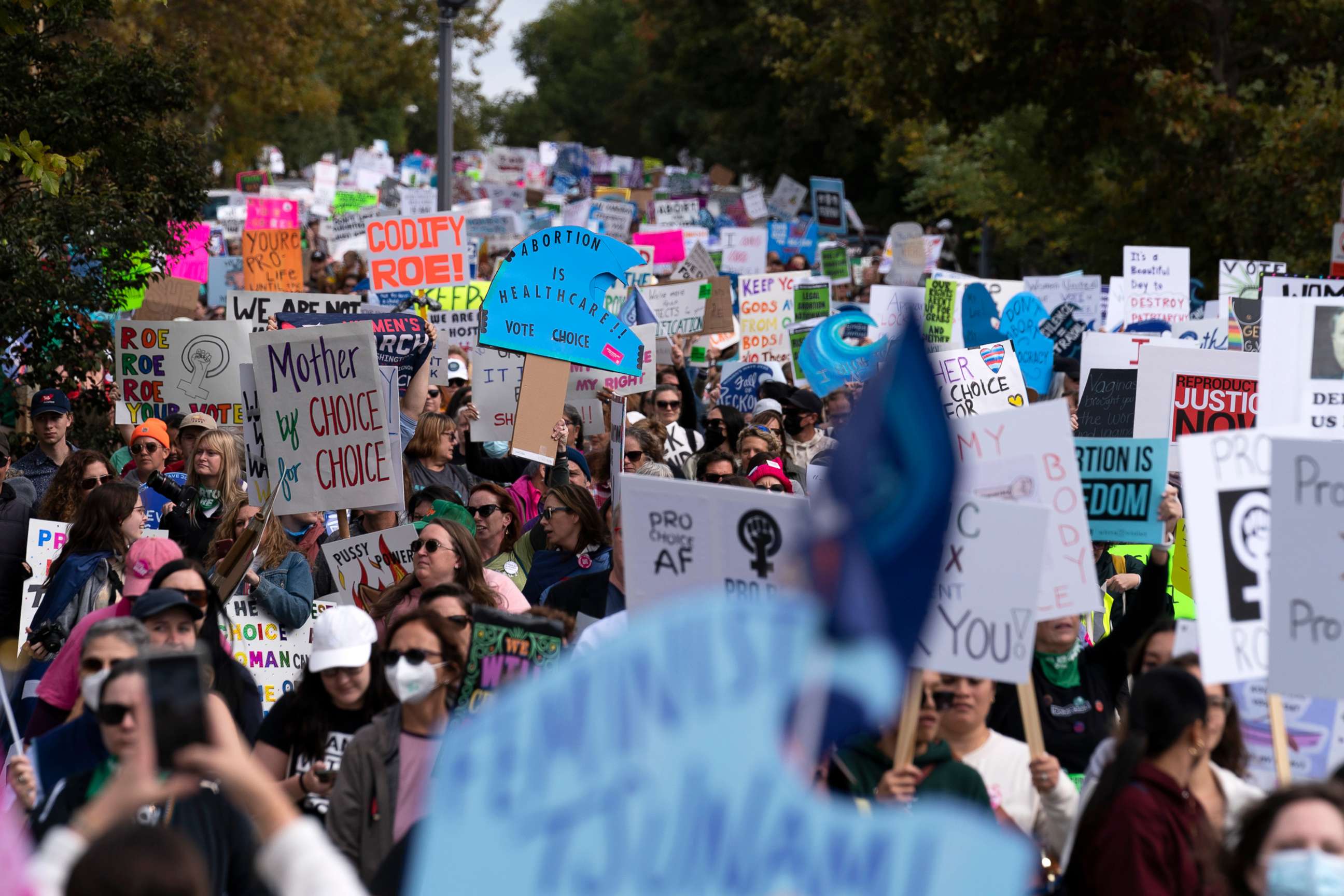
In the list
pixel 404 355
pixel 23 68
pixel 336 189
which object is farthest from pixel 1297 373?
pixel 336 189

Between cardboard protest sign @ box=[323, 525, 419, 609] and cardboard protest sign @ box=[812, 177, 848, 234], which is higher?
cardboard protest sign @ box=[812, 177, 848, 234]

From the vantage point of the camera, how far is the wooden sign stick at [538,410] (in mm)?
9188

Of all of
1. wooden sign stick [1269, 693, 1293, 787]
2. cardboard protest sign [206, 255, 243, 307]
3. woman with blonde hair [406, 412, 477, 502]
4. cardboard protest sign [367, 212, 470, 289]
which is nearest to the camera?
wooden sign stick [1269, 693, 1293, 787]

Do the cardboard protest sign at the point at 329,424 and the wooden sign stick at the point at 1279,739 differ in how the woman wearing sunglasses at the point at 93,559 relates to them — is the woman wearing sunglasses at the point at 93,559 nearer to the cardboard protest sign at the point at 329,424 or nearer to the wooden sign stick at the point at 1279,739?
the cardboard protest sign at the point at 329,424

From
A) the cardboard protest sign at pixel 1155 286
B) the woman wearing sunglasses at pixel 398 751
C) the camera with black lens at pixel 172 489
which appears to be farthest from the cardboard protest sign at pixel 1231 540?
the cardboard protest sign at pixel 1155 286

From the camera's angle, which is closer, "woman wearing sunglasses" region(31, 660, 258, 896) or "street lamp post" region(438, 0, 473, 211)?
"woman wearing sunglasses" region(31, 660, 258, 896)

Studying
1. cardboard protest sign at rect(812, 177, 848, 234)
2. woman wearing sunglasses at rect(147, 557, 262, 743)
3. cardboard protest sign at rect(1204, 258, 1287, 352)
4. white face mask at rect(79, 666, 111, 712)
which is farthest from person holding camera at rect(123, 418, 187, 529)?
cardboard protest sign at rect(812, 177, 848, 234)

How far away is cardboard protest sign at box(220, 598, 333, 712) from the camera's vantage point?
6.96m

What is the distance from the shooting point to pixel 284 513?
7.84 meters

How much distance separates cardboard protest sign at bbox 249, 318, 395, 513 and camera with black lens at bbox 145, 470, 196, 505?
862 mm

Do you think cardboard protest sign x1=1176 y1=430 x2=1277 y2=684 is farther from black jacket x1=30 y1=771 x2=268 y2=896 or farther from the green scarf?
black jacket x1=30 y1=771 x2=268 y2=896

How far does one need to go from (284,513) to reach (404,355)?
2.66 meters

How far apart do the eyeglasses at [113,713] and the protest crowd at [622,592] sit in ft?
0.07

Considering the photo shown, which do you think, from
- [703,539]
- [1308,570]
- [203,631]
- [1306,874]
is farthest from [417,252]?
[1306,874]
